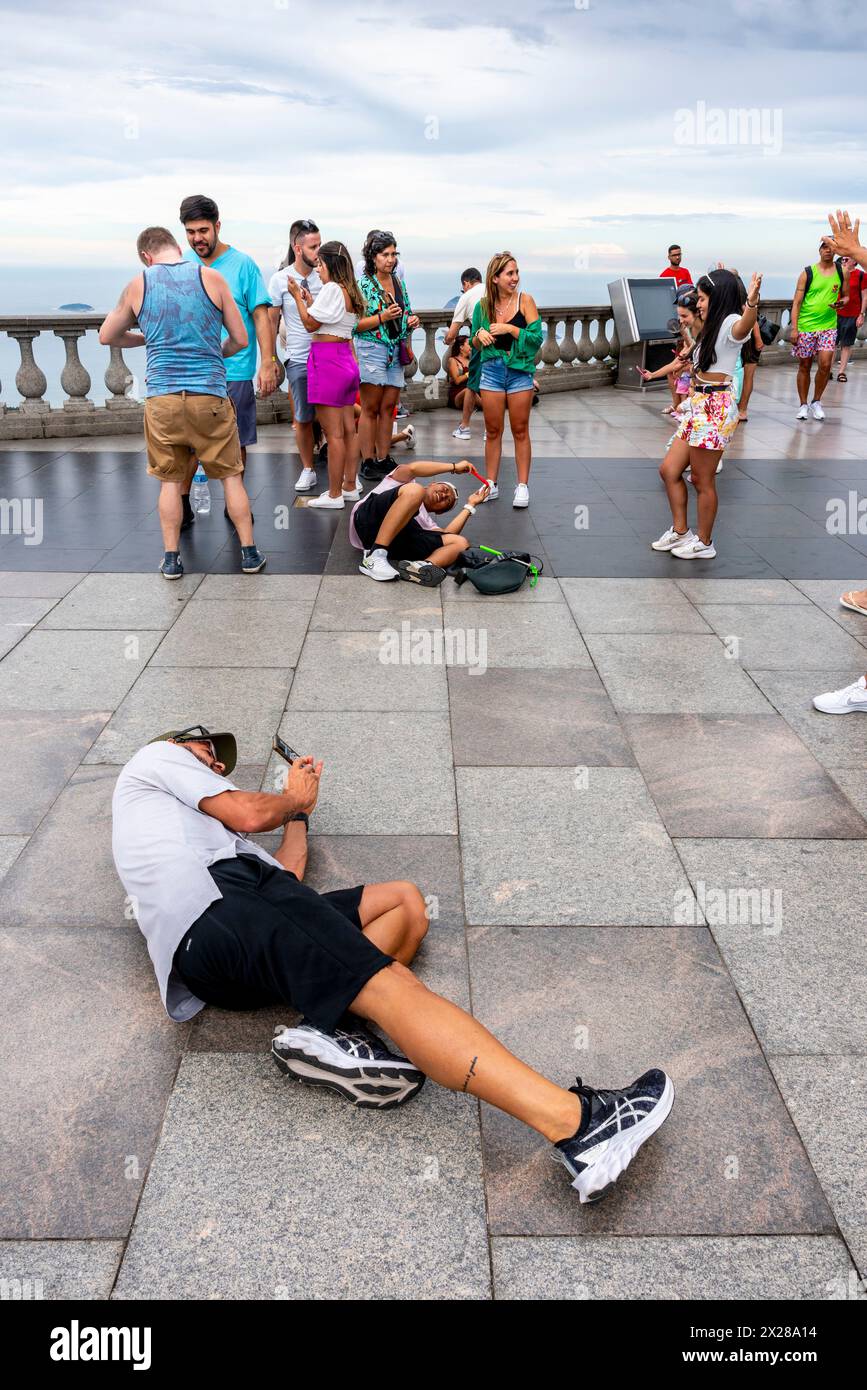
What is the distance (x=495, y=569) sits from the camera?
7.28 meters

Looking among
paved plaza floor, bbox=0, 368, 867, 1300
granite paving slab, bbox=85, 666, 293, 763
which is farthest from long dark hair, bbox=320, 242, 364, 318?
granite paving slab, bbox=85, 666, 293, 763

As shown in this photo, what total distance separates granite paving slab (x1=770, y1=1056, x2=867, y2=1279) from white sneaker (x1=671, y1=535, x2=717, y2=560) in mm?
5426

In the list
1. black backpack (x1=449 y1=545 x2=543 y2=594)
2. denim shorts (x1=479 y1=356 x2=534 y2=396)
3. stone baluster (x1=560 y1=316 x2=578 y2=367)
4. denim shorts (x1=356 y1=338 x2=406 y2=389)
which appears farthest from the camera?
stone baluster (x1=560 y1=316 x2=578 y2=367)

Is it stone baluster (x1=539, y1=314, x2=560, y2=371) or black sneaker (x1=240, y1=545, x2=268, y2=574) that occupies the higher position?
stone baluster (x1=539, y1=314, x2=560, y2=371)

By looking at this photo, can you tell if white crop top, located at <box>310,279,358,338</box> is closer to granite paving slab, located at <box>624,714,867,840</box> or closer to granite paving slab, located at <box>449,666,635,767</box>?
granite paving slab, located at <box>449,666,635,767</box>

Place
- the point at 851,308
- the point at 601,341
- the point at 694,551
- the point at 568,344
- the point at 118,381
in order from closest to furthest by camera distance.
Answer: the point at 694,551, the point at 118,381, the point at 851,308, the point at 568,344, the point at 601,341

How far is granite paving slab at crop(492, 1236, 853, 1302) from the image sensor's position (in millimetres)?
2377

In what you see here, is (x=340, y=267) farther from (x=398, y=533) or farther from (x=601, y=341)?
(x=601, y=341)

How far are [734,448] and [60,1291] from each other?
38.2ft

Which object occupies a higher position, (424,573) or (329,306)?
(329,306)

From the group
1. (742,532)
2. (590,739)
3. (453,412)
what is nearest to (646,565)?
(742,532)

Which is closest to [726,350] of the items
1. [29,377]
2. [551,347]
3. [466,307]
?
[466,307]

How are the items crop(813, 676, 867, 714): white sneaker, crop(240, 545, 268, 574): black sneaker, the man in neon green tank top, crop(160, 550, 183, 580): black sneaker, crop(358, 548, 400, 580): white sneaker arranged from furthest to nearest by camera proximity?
the man in neon green tank top < crop(240, 545, 268, 574): black sneaker < crop(358, 548, 400, 580): white sneaker < crop(160, 550, 183, 580): black sneaker < crop(813, 676, 867, 714): white sneaker

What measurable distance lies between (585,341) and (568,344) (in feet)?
1.24
